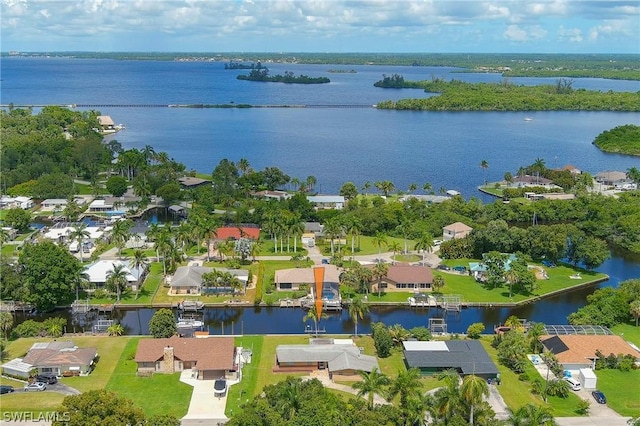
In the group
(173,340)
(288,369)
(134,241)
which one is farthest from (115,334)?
(134,241)

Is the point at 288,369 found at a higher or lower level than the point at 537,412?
lower

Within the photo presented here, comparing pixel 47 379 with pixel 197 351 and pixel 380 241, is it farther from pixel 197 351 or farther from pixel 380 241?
pixel 380 241

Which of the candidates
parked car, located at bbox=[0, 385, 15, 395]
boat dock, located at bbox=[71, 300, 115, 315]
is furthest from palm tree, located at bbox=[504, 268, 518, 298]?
parked car, located at bbox=[0, 385, 15, 395]

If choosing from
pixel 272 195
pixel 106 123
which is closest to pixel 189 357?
pixel 272 195

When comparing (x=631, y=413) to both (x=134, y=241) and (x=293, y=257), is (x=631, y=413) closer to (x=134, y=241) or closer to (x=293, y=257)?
(x=293, y=257)

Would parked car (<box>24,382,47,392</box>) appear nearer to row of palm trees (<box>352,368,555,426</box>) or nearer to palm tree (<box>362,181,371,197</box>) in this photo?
row of palm trees (<box>352,368,555,426</box>)

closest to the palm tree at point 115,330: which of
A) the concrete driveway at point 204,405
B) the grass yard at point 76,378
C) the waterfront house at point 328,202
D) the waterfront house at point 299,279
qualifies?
the grass yard at point 76,378
